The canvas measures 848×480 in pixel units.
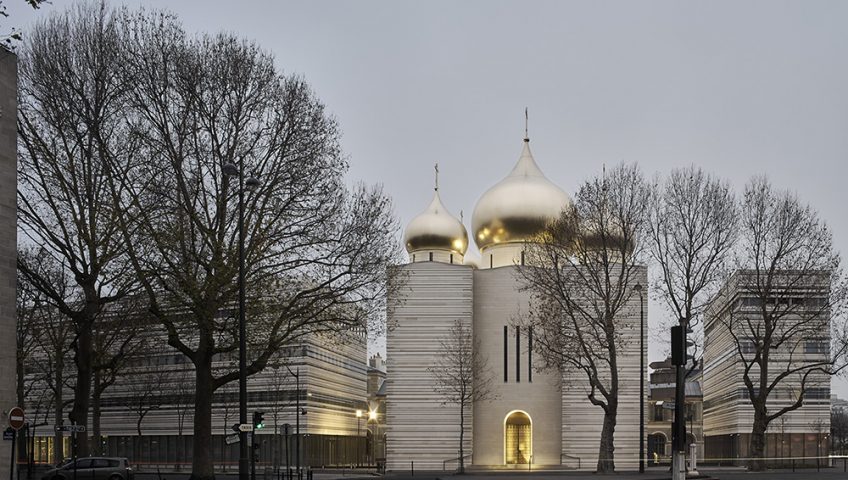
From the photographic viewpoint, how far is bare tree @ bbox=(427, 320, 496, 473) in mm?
63750

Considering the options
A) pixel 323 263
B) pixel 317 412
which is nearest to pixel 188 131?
pixel 323 263

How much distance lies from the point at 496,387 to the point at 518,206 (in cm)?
1296

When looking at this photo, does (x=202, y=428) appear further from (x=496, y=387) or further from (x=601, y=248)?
(x=496, y=387)

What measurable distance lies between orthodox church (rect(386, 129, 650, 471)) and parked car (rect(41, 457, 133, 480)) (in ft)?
81.5

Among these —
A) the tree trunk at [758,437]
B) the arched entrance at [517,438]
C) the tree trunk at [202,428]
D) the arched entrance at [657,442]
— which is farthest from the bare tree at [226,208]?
the arched entrance at [657,442]

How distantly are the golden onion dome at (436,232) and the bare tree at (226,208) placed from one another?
39718mm

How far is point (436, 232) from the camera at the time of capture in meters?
76.3

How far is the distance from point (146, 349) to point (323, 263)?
3082cm

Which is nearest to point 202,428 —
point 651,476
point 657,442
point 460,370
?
point 651,476

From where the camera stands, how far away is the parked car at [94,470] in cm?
4191

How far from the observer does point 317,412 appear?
260ft

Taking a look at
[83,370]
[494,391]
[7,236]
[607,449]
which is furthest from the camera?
[494,391]

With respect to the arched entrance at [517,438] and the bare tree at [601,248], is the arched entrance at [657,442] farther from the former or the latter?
the bare tree at [601,248]

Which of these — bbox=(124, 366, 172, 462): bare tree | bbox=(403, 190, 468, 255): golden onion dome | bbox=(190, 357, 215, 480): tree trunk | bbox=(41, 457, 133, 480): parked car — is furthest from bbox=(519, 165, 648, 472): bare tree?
bbox=(124, 366, 172, 462): bare tree
